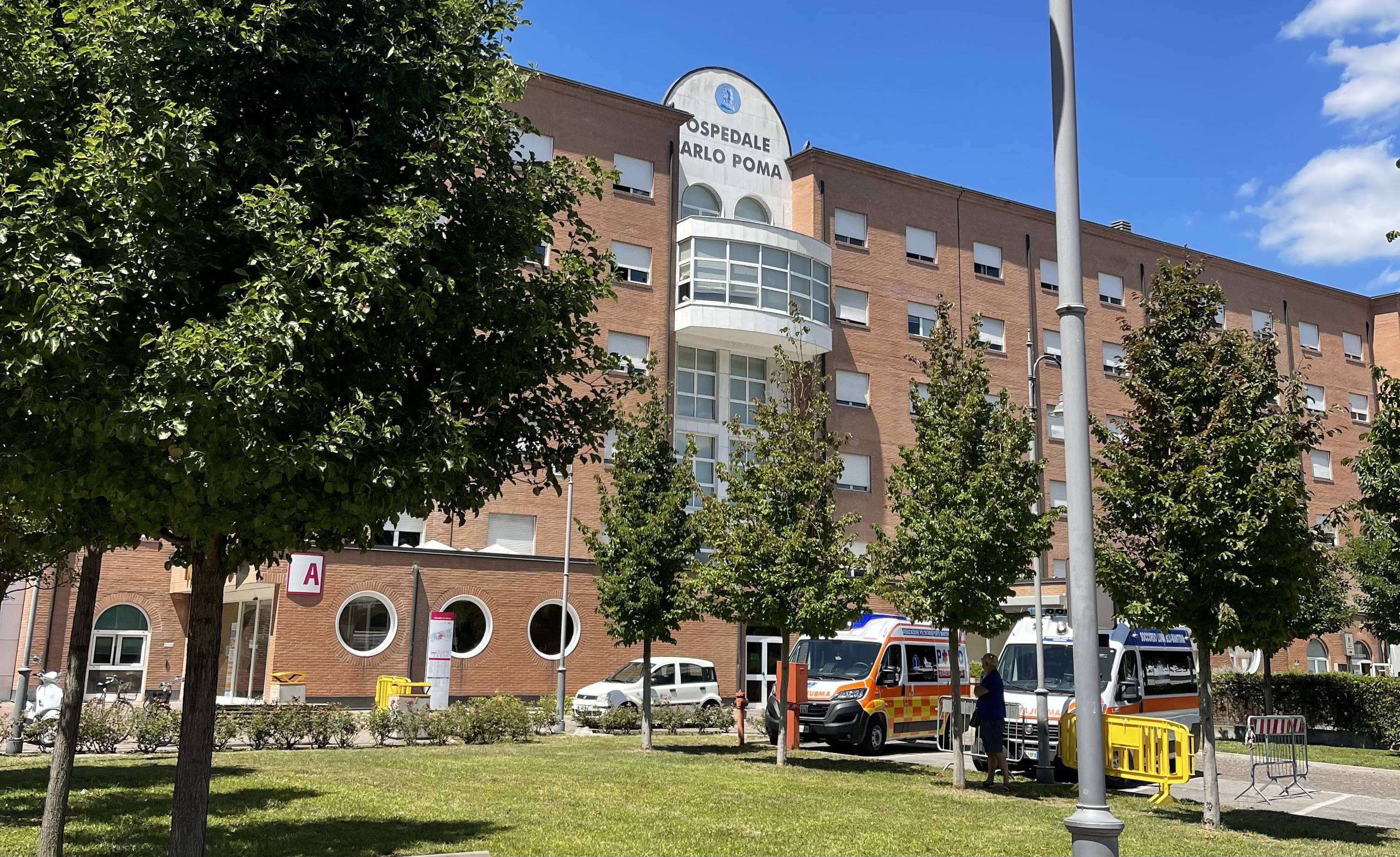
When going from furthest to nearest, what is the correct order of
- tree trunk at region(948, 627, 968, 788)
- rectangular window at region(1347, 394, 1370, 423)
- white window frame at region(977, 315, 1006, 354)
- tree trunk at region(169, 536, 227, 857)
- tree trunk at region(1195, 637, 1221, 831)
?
rectangular window at region(1347, 394, 1370, 423) → white window frame at region(977, 315, 1006, 354) → tree trunk at region(948, 627, 968, 788) → tree trunk at region(1195, 637, 1221, 831) → tree trunk at region(169, 536, 227, 857)

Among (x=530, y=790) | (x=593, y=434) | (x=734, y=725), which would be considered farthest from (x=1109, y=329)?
(x=593, y=434)

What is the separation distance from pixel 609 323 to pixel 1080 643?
31.1 metres

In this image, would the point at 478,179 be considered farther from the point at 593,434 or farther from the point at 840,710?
the point at 840,710

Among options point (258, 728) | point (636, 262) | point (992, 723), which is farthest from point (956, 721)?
point (636, 262)

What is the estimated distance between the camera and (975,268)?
148 ft

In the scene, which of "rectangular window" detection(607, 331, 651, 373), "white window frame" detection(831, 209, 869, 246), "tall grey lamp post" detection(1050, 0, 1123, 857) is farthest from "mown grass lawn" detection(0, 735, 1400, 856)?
"white window frame" detection(831, 209, 869, 246)

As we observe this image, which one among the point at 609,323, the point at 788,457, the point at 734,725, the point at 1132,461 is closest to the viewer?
the point at 1132,461

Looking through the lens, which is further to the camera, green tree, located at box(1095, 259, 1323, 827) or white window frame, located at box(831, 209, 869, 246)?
white window frame, located at box(831, 209, 869, 246)

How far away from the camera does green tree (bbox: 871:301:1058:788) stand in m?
15.8

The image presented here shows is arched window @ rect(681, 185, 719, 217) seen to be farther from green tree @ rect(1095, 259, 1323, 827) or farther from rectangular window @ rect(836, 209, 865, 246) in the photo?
green tree @ rect(1095, 259, 1323, 827)

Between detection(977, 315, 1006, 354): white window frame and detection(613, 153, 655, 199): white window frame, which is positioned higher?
detection(613, 153, 655, 199): white window frame

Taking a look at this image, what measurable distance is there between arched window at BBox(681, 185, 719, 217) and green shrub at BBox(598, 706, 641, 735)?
20.1m

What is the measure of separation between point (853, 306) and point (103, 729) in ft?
99.0

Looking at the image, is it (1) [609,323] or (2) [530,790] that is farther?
(1) [609,323]
